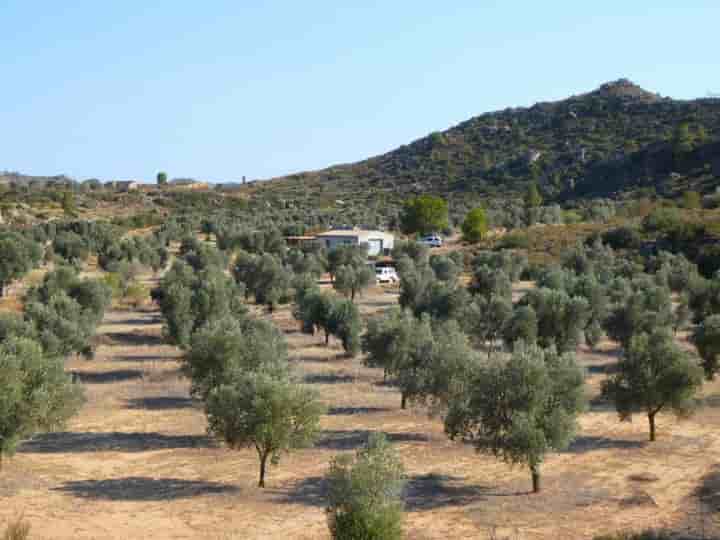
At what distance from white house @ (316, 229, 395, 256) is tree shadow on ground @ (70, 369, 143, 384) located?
4974cm

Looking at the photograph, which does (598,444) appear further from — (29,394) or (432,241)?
(432,241)

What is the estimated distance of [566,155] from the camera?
156 metres

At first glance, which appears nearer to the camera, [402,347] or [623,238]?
[402,347]

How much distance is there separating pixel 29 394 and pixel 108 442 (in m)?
5.21

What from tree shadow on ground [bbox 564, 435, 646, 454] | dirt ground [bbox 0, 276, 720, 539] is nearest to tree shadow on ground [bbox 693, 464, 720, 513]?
dirt ground [bbox 0, 276, 720, 539]

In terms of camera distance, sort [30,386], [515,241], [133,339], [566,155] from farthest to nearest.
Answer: [566,155]
[515,241]
[133,339]
[30,386]

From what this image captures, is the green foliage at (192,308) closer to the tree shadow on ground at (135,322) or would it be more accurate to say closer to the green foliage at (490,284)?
the tree shadow on ground at (135,322)

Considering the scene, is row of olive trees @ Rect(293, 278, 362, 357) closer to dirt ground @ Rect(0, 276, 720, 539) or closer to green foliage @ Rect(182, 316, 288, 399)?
dirt ground @ Rect(0, 276, 720, 539)

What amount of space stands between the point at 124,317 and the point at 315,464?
34631 millimetres

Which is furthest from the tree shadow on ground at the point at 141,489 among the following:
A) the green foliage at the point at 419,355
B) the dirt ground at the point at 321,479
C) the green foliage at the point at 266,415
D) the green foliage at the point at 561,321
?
the green foliage at the point at 561,321

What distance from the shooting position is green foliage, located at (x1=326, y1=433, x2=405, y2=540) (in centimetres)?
1719

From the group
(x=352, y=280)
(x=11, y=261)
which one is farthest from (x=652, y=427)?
(x=11, y=261)

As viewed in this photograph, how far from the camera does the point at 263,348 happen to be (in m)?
32.3

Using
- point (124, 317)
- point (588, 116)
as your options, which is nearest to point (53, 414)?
point (124, 317)
